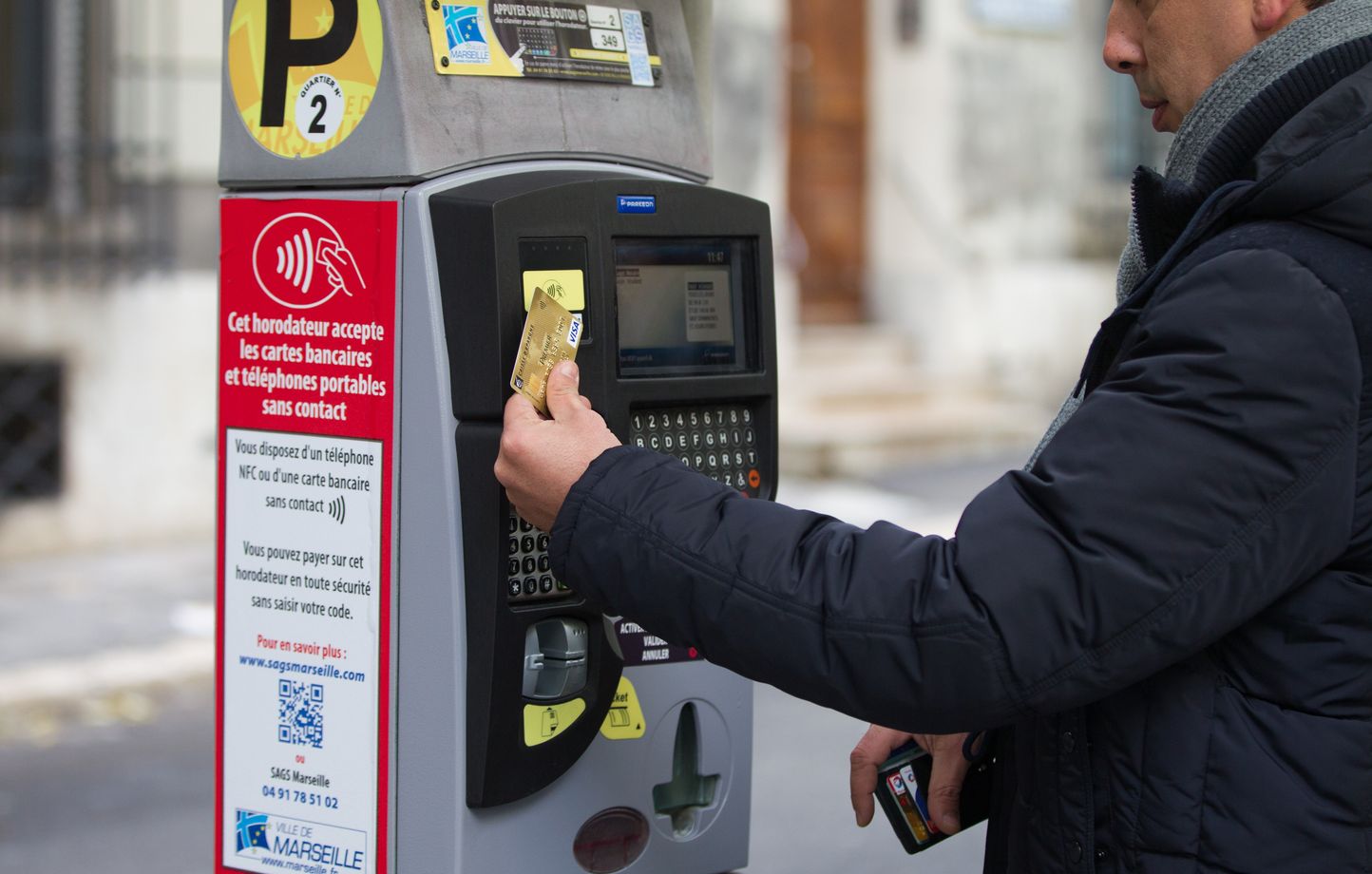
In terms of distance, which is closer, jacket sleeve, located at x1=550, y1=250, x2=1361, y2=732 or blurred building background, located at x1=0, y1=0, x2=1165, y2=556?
jacket sleeve, located at x1=550, y1=250, x2=1361, y2=732

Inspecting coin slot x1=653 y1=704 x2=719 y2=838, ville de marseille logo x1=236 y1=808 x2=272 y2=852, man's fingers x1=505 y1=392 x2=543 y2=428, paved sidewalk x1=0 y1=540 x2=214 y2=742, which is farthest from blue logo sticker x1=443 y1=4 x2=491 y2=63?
paved sidewalk x1=0 y1=540 x2=214 y2=742

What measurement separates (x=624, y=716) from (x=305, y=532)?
0.50 metres

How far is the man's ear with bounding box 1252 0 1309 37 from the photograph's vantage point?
1724mm

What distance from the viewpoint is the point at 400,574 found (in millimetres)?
2066

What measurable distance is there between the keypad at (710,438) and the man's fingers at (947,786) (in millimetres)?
435

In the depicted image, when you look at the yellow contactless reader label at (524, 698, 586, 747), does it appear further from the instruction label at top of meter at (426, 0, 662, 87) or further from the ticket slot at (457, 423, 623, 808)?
the instruction label at top of meter at (426, 0, 662, 87)

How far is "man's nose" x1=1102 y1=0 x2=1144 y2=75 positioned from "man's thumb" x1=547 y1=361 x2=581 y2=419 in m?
0.71

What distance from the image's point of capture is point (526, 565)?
6.72ft

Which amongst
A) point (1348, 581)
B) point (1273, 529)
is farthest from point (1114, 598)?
point (1348, 581)

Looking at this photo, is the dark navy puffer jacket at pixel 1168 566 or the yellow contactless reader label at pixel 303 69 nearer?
the dark navy puffer jacket at pixel 1168 566

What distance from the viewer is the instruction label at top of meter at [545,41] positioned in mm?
2111

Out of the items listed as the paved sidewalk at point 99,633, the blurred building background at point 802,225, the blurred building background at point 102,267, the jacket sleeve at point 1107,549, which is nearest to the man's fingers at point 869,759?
the jacket sleeve at point 1107,549

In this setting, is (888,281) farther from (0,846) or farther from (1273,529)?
(1273,529)

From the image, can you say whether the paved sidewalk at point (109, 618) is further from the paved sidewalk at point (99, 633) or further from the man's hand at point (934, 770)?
the man's hand at point (934, 770)
